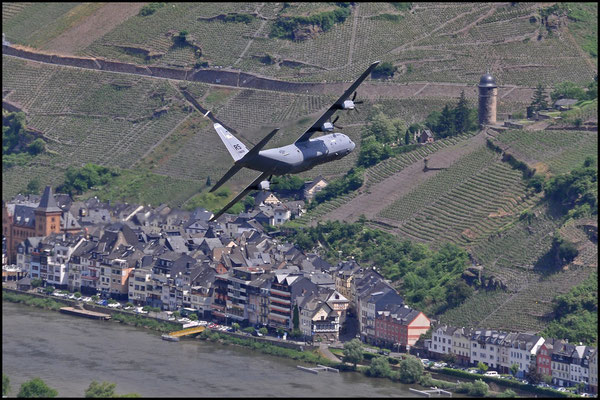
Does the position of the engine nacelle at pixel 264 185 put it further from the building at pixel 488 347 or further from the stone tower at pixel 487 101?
the stone tower at pixel 487 101

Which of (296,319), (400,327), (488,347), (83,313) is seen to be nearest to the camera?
(488,347)

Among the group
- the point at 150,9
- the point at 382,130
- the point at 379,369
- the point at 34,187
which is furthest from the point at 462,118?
the point at 150,9

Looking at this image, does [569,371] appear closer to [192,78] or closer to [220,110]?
[220,110]

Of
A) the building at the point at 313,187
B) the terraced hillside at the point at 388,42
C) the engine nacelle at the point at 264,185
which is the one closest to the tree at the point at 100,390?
the engine nacelle at the point at 264,185

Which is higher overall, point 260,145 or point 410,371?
point 260,145

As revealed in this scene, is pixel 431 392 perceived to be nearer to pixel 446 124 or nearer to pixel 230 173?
pixel 230 173

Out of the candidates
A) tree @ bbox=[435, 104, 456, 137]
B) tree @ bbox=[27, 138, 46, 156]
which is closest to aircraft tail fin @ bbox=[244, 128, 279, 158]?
tree @ bbox=[435, 104, 456, 137]

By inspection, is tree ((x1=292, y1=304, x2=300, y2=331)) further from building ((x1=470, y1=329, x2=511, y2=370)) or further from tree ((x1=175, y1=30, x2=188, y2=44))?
tree ((x1=175, y1=30, x2=188, y2=44))
